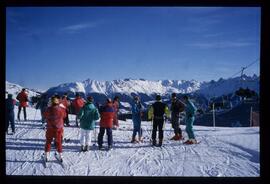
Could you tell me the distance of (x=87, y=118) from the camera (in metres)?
9.33

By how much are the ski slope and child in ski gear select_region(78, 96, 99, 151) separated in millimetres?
339

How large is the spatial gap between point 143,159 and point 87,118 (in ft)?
5.69

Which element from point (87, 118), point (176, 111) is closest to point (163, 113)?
point (176, 111)

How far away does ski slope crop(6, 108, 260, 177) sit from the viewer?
7918 mm

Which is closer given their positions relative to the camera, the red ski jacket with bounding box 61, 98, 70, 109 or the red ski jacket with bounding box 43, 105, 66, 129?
the red ski jacket with bounding box 43, 105, 66, 129

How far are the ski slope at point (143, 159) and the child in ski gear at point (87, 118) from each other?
0.34m

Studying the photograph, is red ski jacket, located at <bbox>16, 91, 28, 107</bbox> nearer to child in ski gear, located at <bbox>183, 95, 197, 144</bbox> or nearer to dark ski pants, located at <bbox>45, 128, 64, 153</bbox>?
dark ski pants, located at <bbox>45, 128, 64, 153</bbox>

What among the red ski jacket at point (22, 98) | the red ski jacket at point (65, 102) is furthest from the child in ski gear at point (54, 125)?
the red ski jacket at point (22, 98)

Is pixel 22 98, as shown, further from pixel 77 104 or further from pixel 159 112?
pixel 159 112

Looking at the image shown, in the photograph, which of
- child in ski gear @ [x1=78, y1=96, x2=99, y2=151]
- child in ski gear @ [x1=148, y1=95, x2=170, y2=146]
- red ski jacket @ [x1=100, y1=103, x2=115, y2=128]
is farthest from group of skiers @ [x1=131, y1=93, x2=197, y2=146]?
child in ski gear @ [x1=78, y1=96, x2=99, y2=151]
